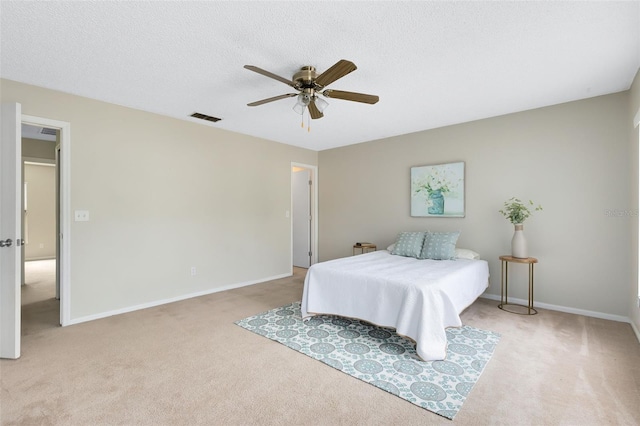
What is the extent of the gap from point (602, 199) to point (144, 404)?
465cm

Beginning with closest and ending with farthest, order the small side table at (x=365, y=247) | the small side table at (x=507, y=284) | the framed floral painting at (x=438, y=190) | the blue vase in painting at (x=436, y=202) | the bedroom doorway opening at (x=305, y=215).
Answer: the small side table at (x=507, y=284)
the framed floral painting at (x=438, y=190)
the blue vase in painting at (x=436, y=202)
the small side table at (x=365, y=247)
the bedroom doorway opening at (x=305, y=215)

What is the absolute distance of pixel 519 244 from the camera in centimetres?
359

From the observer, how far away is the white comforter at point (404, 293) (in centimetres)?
249

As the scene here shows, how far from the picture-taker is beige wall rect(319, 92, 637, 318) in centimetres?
329

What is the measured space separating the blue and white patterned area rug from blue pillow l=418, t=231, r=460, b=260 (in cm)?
98

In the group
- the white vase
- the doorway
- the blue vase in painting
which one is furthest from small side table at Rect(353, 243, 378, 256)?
the doorway

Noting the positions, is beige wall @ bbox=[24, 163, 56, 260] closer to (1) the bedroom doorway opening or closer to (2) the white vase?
(1) the bedroom doorway opening

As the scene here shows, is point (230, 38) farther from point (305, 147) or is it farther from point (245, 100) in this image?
point (305, 147)

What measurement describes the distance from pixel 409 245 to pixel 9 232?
417cm

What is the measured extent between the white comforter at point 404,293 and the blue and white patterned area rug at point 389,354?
0.16m

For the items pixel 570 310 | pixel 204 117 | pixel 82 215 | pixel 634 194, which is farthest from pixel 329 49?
pixel 570 310

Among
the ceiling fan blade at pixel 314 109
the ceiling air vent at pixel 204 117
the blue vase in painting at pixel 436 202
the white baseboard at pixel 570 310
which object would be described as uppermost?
the ceiling air vent at pixel 204 117

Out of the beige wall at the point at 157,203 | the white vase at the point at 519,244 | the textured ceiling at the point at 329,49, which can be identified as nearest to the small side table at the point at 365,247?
the beige wall at the point at 157,203

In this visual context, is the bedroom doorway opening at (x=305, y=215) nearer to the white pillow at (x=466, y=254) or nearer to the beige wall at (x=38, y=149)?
the white pillow at (x=466, y=254)
